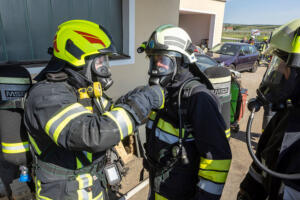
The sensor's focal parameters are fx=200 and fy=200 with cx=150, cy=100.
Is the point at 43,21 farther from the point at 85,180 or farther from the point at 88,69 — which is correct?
the point at 85,180

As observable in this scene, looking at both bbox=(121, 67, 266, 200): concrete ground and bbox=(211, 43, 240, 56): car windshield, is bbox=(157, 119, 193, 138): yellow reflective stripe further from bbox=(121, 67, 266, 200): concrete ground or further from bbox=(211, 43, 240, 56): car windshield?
bbox=(211, 43, 240, 56): car windshield

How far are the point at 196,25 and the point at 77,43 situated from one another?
21.2 meters

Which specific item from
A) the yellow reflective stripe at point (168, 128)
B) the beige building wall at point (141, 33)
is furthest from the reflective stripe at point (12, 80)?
the beige building wall at point (141, 33)

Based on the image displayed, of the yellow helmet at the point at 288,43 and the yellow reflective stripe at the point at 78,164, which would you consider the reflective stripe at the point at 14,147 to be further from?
the yellow helmet at the point at 288,43

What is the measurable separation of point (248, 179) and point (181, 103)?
96 cm

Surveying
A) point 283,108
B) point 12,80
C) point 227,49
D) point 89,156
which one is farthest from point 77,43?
point 227,49

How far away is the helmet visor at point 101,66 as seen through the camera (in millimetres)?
1784

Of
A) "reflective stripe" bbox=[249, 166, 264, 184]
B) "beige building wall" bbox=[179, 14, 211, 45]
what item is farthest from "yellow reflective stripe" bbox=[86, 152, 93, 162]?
"beige building wall" bbox=[179, 14, 211, 45]

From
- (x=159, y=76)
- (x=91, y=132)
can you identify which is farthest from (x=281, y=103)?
(x=91, y=132)

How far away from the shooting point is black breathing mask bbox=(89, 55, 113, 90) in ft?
5.85

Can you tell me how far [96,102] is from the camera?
1.85 m

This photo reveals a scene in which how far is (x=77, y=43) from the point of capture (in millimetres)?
1677

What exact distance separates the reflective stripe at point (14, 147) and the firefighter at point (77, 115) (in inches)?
8.5

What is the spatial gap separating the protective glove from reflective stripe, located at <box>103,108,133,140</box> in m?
0.04
